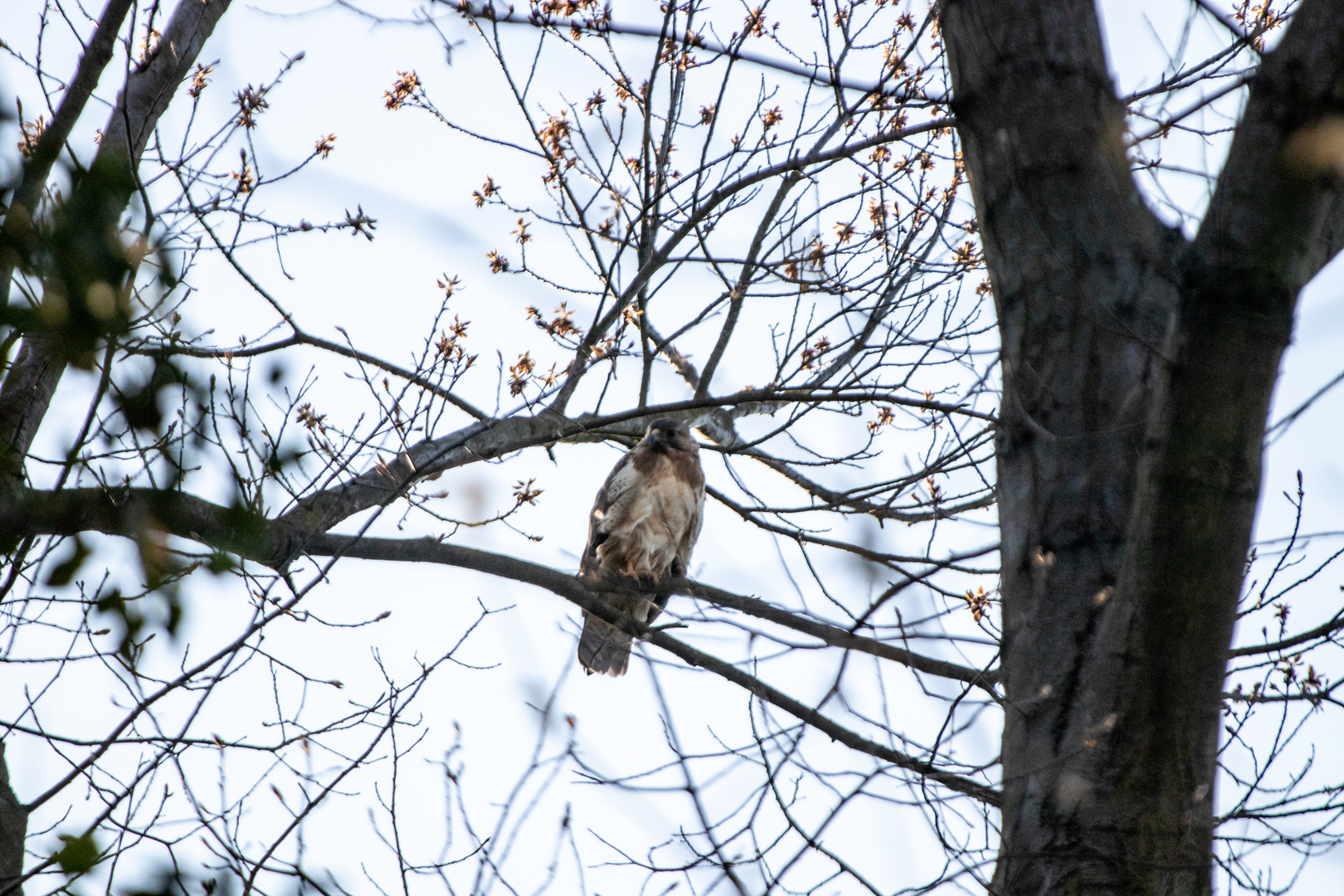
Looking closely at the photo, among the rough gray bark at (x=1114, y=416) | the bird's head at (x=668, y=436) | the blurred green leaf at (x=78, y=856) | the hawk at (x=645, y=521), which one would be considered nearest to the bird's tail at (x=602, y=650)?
the hawk at (x=645, y=521)

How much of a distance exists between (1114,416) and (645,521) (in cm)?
416

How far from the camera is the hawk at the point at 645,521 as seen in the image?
6.05m

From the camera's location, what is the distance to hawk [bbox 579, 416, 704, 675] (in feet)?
19.8

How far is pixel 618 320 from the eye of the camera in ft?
15.0

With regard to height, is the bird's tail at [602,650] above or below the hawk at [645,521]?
below

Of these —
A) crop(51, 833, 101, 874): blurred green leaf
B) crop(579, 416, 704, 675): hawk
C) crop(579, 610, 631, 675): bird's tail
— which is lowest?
crop(51, 833, 101, 874): blurred green leaf

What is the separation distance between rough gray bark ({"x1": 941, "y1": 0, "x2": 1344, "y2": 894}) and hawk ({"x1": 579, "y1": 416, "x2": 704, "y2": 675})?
3.81m

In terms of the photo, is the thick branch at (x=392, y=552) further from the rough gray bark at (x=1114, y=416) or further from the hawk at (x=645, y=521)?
the hawk at (x=645, y=521)

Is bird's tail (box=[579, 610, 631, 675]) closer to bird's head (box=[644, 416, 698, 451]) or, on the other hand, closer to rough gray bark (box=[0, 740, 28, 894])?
bird's head (box=[644, 416, 698, 451])

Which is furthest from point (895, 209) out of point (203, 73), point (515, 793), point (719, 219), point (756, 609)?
point (515, 793)

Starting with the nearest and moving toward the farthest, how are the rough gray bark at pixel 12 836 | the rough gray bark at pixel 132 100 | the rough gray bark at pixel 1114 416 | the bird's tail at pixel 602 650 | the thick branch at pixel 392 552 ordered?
the thick branch at pixel 392 552, the rough gray bark at pixel 1114 416, the rough gray bark at pixel 132 100, the rough gray bark at pixel 12 836, the bird's tail at pixel 602 650

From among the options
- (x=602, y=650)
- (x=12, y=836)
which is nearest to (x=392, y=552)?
(x=12, y=836)

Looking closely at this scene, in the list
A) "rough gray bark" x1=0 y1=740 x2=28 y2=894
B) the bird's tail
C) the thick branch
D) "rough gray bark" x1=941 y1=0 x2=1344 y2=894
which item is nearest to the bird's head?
the bird's tail

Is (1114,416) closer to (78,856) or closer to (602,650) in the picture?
(78,856)
